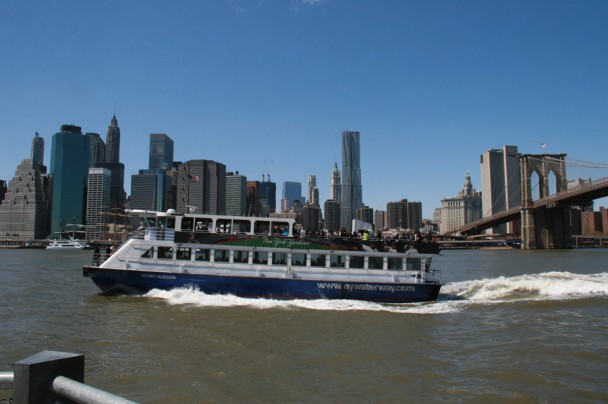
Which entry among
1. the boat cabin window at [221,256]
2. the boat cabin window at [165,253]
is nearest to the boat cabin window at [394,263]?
the boat cabin window at [221,256]

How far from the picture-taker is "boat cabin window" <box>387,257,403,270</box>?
77.2 ft

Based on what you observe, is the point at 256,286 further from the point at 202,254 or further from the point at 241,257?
the point at 202,254

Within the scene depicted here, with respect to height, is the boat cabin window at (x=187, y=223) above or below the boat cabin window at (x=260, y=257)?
above

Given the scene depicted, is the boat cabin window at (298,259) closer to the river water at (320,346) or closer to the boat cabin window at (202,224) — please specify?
the river water at (320,346)

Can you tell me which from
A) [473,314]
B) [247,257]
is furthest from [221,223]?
[473,314]

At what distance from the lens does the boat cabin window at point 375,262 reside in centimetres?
2338

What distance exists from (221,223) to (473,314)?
12551 millimetres

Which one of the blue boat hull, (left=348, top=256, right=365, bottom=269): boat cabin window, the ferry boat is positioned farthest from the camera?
(left=348, top=256, right=365, bottom=269): boat cabin window

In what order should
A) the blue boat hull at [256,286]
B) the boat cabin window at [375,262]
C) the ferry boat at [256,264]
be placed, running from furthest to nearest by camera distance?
the boat cabin window at [375,262]
the ferry boat at [256,264]
the blue boat hull at [256,286]

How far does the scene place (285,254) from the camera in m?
23.0

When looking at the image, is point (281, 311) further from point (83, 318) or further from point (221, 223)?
point (83, 318)

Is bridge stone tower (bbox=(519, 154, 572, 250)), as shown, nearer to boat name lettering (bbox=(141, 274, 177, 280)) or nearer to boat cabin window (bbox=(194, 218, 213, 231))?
boat cabin window (bbox=(194, 218, 213, 231))

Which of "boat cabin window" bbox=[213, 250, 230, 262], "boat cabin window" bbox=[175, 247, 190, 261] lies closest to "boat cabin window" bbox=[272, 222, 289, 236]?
"boat cabin window" bbox=[213, 250, 230, 262]

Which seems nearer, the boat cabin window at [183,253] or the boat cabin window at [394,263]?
the boat cabin window at [183,253]
